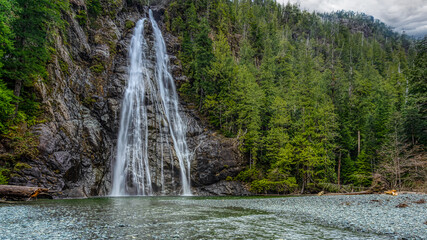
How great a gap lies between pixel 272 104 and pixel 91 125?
24023 mm

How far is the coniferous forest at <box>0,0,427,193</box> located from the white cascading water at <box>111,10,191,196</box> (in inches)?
174

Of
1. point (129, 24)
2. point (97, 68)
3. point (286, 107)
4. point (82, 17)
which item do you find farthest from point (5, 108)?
point (286, 107)

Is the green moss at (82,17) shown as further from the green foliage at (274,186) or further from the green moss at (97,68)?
the green foliage at (274,186)

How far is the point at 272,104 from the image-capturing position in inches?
1391

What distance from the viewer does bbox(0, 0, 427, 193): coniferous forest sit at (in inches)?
767

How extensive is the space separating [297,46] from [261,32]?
546 inches

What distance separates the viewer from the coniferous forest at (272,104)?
19484mm

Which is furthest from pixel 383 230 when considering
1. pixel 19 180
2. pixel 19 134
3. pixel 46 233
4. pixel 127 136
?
pixel 127 136

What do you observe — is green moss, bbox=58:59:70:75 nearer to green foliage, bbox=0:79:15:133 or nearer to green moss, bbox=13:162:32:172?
green foliage, bbox=0:79:15:133

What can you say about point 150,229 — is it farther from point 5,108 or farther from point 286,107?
point 286,107

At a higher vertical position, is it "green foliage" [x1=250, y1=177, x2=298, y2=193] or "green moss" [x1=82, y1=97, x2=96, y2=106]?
"green moss" [x1=82, y1=97, x2=96, y2=106]

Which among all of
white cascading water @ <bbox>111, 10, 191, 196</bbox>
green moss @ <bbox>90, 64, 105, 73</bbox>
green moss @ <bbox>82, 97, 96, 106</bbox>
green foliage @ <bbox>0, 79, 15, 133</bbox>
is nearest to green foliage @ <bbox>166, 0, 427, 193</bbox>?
white cascading water @ <bbox>111, 10, 191, 196</bbox>

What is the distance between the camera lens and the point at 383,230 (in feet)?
25.4

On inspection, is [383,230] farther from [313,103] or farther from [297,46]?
[297,46]
